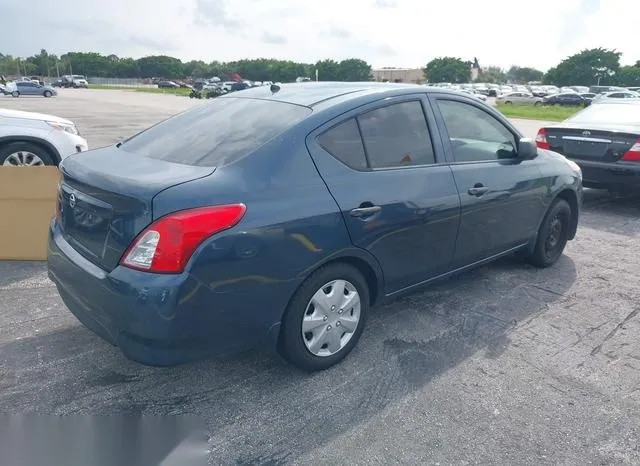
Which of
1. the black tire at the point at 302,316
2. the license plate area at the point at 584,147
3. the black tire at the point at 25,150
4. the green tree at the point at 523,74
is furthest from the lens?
the green tree at the point at 523,74

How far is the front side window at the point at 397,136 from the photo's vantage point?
3.38 m

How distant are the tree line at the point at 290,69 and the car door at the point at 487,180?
8423 centimetres

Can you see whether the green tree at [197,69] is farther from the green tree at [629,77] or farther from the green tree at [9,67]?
the green tree at [629,77]

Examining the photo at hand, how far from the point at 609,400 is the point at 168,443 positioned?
7.83 feet

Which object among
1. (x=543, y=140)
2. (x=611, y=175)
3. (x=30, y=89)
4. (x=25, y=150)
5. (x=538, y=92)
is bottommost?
(x=611, y=175)

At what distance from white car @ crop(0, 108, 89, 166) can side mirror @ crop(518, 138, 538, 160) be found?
5.03 metres

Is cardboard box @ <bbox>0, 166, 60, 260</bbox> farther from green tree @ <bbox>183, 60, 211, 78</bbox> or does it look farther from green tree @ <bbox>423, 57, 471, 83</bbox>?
green tree @ <bbox>183, 60, 211, 78</bbox>

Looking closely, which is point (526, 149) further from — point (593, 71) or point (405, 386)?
point (593, 71)

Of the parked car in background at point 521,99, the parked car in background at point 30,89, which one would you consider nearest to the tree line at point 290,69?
the parked car in background at point 521,99

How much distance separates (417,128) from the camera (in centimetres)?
370

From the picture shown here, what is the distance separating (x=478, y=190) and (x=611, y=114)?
17.2ft

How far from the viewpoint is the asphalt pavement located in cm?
267

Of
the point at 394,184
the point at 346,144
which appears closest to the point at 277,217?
the point at 346,144

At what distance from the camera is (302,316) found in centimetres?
303
